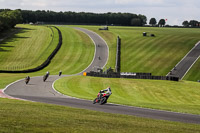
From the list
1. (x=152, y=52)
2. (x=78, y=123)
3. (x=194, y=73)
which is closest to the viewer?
(x=78, y=123)

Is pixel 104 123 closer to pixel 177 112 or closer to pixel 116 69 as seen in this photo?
pixel 177 112

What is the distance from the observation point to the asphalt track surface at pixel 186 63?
82.7 meters

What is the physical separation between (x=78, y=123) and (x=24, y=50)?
95.7 m

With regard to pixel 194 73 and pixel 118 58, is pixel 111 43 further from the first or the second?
pixel 194 73

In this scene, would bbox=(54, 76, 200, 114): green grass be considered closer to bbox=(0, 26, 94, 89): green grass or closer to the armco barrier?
bbox=(0, 26, 94, 89): green grass

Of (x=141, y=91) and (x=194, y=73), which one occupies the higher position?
(x=141, y=91)

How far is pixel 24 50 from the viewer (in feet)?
365

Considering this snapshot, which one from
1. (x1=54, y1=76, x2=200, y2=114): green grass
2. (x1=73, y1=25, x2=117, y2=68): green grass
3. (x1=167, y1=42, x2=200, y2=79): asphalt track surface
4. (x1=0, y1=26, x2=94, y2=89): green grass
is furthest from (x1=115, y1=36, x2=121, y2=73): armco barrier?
(x1=54, y1=76, x2=200, y2=114): green grass

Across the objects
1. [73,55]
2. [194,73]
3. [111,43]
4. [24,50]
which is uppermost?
[111,43]

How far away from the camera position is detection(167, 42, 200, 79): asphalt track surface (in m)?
82.7

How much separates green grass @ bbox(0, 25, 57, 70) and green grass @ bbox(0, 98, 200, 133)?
6787 cm

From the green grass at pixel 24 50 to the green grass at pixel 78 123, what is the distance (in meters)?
67.9

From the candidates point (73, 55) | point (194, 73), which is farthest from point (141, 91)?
point (73, 55)

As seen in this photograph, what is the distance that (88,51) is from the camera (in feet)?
364
